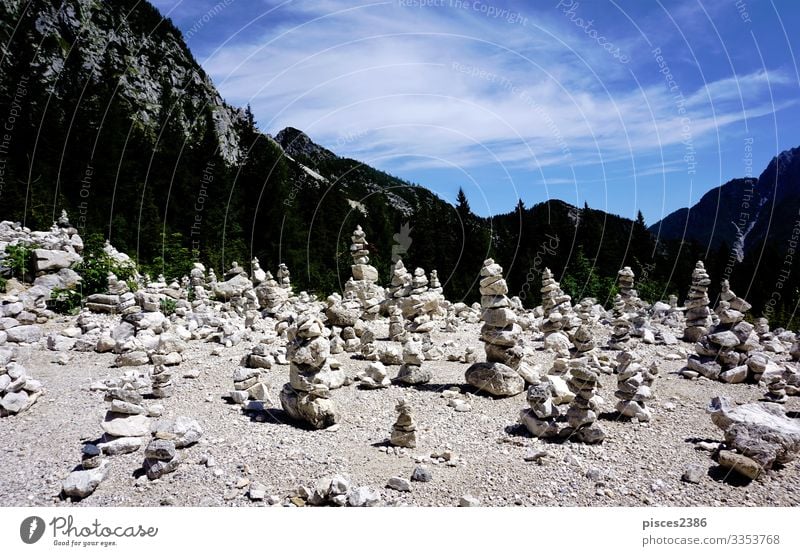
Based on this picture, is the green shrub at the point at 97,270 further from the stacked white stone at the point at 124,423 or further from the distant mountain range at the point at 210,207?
the stacked white stone at the point at 124,423

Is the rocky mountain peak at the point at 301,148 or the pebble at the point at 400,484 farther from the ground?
the rocky mountain peak at the point at 301,148

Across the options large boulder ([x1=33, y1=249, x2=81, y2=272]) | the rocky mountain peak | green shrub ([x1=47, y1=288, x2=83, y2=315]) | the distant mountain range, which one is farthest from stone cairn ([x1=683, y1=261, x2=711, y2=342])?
the rocky mountain peak

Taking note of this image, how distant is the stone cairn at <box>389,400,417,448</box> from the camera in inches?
320

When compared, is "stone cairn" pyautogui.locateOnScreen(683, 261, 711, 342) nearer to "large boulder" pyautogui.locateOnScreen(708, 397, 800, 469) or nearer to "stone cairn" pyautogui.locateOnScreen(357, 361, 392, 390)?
"large boulder" pyautogui.locateOnScreen(708, 397, 800, 469)

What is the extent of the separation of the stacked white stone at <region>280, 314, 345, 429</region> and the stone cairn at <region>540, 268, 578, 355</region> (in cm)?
827

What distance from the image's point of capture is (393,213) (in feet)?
175

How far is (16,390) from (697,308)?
18848 millimetres

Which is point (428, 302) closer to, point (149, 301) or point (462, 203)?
point (149, 301)

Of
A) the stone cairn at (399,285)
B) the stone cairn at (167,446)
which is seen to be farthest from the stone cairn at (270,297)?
the stone cairn at (167,446)

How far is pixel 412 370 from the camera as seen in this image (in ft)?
38.3

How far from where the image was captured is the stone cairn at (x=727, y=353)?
1262 cm

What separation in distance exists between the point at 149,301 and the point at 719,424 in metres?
14.2

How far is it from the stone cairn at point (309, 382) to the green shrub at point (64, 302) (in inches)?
404

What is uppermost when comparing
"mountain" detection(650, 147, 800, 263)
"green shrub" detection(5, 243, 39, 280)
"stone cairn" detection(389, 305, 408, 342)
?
"mountain" detection(650, 147, 800, 263)
